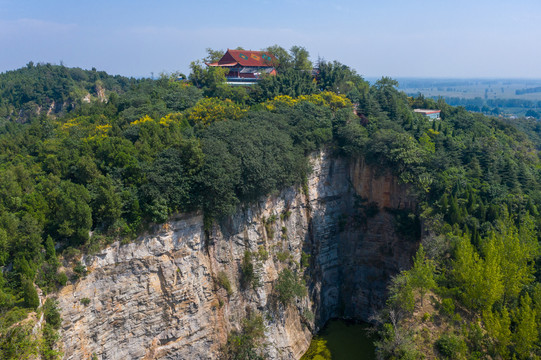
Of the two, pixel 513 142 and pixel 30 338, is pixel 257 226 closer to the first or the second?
pixel 30 338

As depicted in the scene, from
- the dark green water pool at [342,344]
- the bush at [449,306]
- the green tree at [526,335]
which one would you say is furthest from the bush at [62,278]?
the green tree at [526,335]

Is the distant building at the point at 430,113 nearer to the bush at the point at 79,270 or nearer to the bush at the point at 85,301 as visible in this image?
the bush at the point at 79,270

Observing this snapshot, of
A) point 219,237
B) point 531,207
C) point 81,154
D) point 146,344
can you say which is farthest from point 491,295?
point 81,154

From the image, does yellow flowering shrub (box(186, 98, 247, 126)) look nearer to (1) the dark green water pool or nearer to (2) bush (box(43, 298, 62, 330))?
(2) bush (box(43, 298, 62, 330))

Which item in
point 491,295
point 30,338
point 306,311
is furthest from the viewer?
point 306,311

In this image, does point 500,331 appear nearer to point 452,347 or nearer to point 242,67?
point 452,347

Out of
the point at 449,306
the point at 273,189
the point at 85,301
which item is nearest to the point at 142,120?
the point at 273,189
